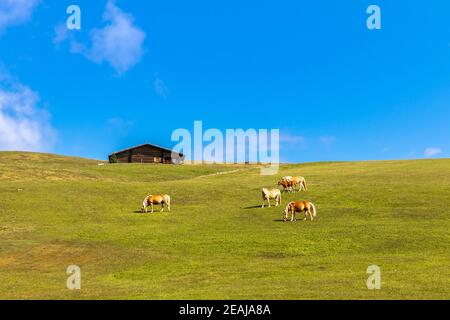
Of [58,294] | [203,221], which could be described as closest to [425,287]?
[58,294]

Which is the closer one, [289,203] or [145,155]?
[289,203]

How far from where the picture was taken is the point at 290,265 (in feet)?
88.5

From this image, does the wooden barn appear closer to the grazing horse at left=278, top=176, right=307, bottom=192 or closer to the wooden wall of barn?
the wooden wall of barn

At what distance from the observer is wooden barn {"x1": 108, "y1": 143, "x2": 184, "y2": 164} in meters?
122

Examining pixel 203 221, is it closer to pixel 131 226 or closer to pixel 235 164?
pixel 131 226

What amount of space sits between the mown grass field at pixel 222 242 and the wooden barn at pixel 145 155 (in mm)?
63755

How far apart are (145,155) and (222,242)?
3584 inches

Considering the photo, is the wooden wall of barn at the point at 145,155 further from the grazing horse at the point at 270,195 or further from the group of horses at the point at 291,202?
the grazing horse at the point at 270,195

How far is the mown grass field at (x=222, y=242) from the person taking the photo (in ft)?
71.1

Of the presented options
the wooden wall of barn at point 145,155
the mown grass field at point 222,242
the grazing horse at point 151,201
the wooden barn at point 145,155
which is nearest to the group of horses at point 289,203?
the grazing horse at point 151,201

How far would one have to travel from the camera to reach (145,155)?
401 feet

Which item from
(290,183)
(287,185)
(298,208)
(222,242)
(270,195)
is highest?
(290,183)

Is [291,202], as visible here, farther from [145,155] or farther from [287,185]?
[145,155]

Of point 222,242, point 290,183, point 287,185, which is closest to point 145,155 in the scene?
point 287,185
